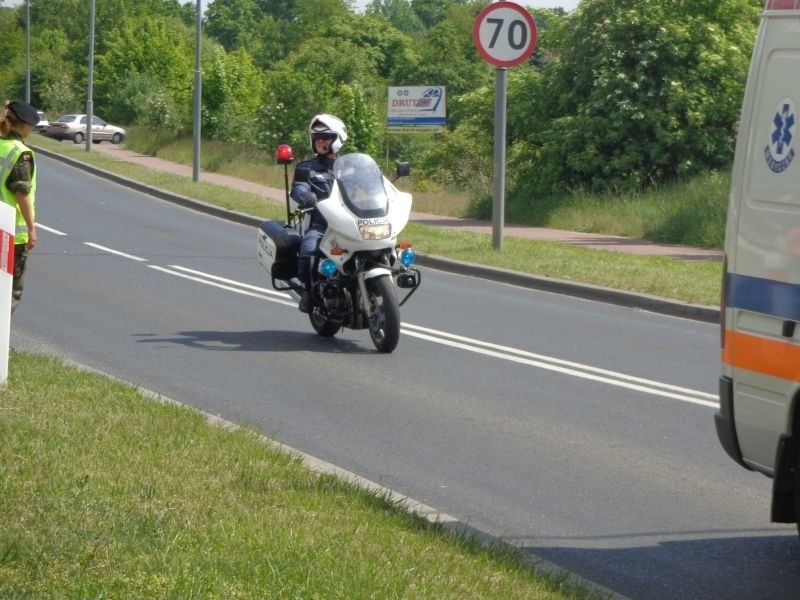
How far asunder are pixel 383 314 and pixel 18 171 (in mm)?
2987

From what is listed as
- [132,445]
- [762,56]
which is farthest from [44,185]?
[762,56]

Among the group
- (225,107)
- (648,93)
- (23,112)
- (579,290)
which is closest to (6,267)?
(23,112)

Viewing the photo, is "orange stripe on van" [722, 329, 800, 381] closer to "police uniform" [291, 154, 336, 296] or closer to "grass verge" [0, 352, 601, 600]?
"grass verge" [0, 352, 601, 600]

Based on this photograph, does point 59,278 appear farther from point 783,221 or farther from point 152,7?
point 152,7

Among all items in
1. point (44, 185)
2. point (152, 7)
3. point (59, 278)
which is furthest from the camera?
point (152, 7)

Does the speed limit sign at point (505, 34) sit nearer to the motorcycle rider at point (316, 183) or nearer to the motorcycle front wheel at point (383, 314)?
the motorcycle rider at point (316, 183)

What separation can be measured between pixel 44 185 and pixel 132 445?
27715 millimetres

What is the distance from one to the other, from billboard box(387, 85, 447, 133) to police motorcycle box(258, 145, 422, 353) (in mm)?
21083

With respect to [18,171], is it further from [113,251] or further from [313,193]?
[113,251]

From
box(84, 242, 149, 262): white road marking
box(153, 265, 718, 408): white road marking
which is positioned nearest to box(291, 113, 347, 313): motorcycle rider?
box(153, 265, 718, 408): white road marking

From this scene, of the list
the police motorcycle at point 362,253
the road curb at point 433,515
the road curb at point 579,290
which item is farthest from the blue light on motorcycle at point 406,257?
the road curb at point 579,290

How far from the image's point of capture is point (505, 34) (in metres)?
18.5

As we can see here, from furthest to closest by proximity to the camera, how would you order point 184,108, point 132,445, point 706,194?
1. point 184,108
2. point 706,194
3. point 132,445

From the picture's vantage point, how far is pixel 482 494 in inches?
282
